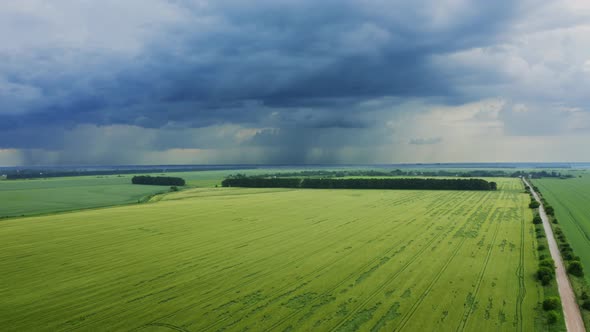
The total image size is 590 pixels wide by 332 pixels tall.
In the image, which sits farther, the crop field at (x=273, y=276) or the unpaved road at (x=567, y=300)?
the crop field at (x=273, y=276)

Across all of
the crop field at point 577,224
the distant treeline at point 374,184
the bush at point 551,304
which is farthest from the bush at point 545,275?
the distant treeline at point 374,184

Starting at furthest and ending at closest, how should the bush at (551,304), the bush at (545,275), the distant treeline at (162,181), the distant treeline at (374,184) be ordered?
the distant treeline at (162,181) → the distant treeline at (374,184) → the bush at (545,275) → the bush at (551,304)

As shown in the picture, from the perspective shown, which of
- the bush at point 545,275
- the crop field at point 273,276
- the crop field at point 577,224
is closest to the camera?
the crop field at point 273,276

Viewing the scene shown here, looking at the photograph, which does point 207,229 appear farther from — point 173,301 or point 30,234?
point 173,301

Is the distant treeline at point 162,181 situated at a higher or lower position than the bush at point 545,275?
higher

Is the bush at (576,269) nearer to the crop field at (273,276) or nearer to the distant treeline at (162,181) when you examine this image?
the crop field at (273,276)

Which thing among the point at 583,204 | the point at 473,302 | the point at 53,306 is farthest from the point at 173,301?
the point at 583,204

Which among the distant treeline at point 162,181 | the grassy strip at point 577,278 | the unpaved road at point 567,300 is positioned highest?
the distant treeline at point 162,181

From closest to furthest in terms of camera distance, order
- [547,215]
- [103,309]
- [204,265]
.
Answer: [103,309]
[204,265]
[547,215]
